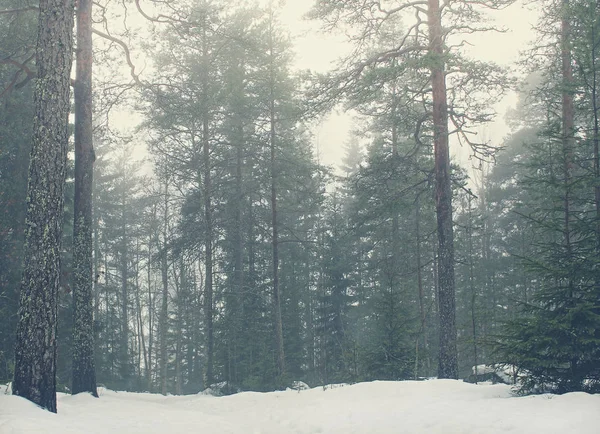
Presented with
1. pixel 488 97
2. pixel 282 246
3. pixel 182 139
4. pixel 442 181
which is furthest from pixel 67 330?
pixel 488 97

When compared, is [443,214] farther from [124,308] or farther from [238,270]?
[124,308]

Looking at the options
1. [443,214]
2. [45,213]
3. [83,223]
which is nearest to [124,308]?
[83,223]

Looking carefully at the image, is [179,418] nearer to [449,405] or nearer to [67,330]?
[449,405]

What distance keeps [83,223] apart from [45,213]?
129 inches

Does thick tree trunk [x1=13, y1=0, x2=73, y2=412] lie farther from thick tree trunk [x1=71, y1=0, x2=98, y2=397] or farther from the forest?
thick tree trunk [x1=71, y1=0, x2=98, y2=397]

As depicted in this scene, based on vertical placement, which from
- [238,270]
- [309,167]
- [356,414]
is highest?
[309,167]

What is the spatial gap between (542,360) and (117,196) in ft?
107

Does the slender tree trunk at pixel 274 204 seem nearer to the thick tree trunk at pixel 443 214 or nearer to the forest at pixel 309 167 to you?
the forest at pixel 309 167

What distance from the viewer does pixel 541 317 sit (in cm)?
688

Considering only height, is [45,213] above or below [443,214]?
below

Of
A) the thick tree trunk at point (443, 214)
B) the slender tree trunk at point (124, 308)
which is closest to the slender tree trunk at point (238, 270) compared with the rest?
the thick tree trunk at point (443, 214)

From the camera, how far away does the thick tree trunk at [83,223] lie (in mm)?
10148

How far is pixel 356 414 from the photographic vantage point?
25.3 ft

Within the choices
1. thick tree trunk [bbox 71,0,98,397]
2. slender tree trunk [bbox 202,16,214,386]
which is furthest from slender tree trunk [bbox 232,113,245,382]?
thick tree trunk [bbox 71,0,98,397]
